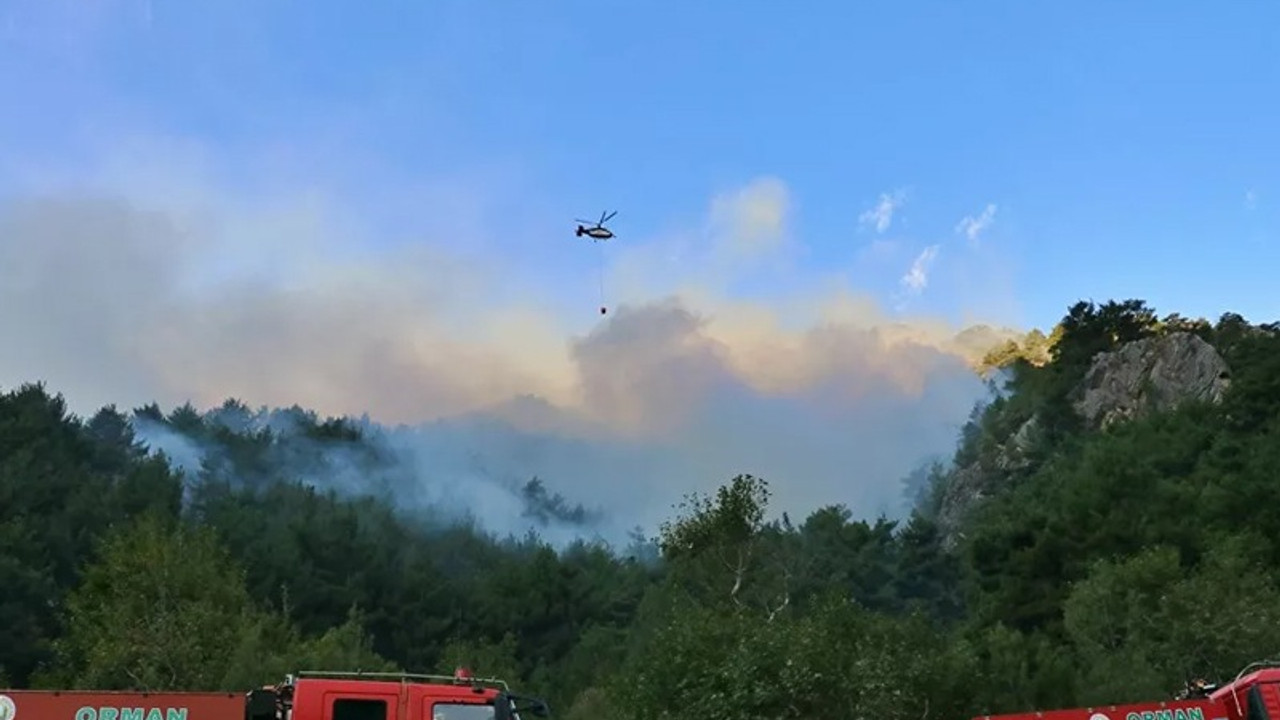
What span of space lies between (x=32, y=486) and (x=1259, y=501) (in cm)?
7005

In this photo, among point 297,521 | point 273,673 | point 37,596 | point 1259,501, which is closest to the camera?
point 273,673

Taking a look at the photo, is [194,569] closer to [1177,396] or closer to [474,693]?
[474,693]

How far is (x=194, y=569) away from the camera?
56062mm

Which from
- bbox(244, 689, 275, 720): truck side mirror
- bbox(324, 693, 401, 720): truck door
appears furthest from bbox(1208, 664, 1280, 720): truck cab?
bbox(244, 689, 275, 720): truck side mirror

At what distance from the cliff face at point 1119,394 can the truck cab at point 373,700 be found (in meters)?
81.0

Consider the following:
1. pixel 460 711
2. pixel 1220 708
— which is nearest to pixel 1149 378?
pixel 1220 708

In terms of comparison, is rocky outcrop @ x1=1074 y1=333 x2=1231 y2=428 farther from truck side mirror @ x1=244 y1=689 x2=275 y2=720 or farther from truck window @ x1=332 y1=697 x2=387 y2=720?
truck side mirror @ x1=244 y1=689 x2=275 y2=720

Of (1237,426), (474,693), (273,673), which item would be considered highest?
(1237,426)

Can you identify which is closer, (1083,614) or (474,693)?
(474,693)

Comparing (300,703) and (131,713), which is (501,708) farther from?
(131,713)

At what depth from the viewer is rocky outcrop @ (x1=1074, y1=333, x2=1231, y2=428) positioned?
94.7 metres

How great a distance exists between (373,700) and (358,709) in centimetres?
24

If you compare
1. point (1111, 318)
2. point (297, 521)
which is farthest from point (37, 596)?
point (1111, 318)

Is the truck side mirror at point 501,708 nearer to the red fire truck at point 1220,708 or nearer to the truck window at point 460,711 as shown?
the truck window at point 460,711
